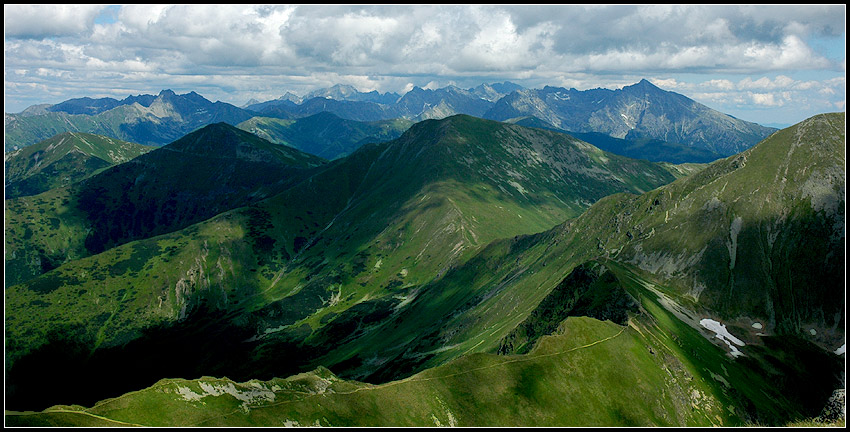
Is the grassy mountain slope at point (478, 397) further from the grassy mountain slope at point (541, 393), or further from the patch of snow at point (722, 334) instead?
the patch of snow at point (722, 334)

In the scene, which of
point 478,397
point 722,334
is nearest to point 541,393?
point 478,397

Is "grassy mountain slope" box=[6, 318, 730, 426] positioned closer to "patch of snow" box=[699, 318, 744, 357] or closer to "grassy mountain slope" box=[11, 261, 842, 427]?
"grassy mountain slope" box=[11, 261, 842, 427]

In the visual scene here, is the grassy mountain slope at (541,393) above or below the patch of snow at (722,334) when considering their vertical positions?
above

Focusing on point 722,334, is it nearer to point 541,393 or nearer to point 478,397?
point 541,393

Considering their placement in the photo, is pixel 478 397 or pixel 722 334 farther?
pixel 722 334

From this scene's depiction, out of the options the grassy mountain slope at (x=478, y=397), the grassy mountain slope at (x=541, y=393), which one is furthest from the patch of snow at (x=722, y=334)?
the grassy mountain slope at (x=478, y=397)

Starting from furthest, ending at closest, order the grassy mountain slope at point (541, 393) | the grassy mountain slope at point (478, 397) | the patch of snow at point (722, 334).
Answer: the patch of snow at point (722, 334)
the grassy mountain slope at point (541, 393)
the grassy mountain slope at point (478, 397)

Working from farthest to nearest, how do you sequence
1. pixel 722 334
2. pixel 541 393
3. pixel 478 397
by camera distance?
1. pixel 722 334
2. pixel 541 393
3. pixel 478 397

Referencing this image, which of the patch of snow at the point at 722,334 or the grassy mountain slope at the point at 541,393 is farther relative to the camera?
the patch of snow at the point at 722,334

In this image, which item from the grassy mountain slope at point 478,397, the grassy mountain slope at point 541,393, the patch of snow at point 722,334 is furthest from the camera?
the patch of snow at point 722,334
